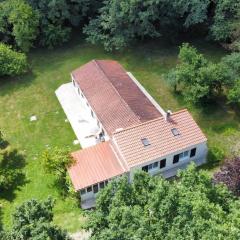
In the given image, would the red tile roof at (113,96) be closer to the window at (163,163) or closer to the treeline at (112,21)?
the window at (163,163)

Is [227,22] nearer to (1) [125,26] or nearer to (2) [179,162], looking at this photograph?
(1) [125,26]

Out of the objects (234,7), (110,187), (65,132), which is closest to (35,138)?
(65,132)

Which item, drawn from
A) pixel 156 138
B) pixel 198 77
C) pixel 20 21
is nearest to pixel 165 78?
pixel 198 77

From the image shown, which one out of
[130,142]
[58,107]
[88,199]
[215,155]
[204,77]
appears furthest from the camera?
[58,107]

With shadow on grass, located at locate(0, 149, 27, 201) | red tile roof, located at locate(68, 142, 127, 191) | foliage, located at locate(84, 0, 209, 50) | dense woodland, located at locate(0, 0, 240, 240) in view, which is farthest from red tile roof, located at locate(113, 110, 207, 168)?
foliage, located at locate(84, 0, 209, 50)

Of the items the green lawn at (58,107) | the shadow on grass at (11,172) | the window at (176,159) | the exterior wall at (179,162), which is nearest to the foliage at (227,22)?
the green lawn at (58,107)

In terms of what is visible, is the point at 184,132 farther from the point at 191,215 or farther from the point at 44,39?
the point at 44,39
